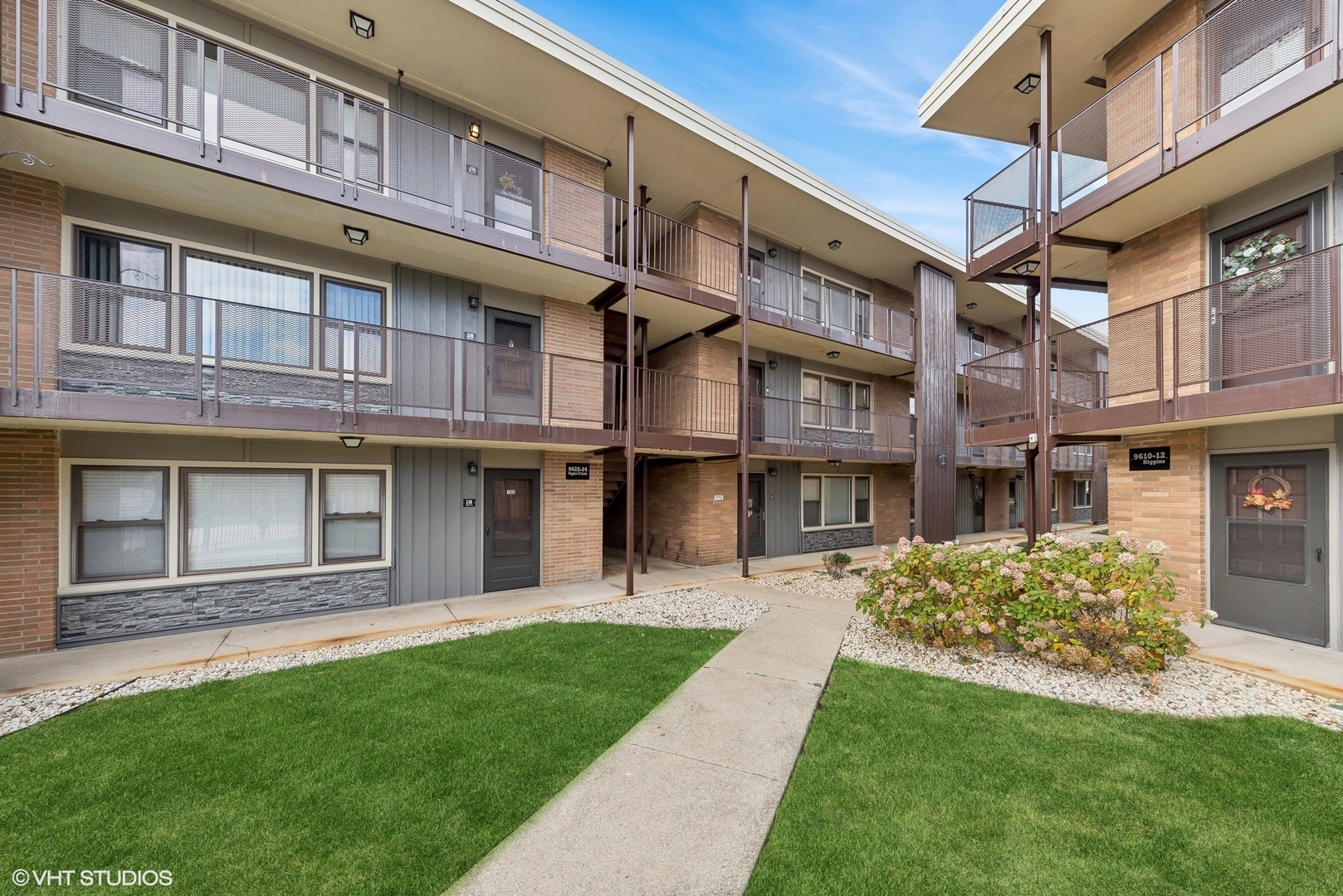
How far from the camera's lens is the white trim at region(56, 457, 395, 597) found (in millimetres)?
5914

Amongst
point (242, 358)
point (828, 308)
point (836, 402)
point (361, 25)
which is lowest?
point (242, 358)

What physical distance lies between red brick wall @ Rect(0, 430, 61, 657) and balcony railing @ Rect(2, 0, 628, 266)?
382 cm

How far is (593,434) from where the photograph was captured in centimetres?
855

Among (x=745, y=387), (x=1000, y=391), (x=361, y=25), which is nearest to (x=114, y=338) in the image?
(x=361, y=25)

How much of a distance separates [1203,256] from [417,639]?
1174 cm

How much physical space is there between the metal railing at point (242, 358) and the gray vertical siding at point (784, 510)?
649cm

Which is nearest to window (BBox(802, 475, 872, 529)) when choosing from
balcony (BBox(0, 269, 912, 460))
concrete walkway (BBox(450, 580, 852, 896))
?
balcony (BBox(0, 269, 912, 460))

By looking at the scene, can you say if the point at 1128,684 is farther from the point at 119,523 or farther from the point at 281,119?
the point at 281,119

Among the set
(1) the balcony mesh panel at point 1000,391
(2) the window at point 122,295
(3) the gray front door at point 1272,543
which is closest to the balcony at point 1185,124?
(1) the balcony mesh panel at point 1000,391

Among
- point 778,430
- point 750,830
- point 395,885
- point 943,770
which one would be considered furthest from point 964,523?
point 395,885

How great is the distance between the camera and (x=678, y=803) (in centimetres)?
311

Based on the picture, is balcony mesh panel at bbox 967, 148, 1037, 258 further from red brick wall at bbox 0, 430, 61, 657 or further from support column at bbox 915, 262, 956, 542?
red brick wall at bbox 0, 430, 61, 657

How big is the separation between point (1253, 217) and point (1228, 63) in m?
1.95

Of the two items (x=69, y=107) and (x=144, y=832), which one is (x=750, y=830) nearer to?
(x=144, y=832)
